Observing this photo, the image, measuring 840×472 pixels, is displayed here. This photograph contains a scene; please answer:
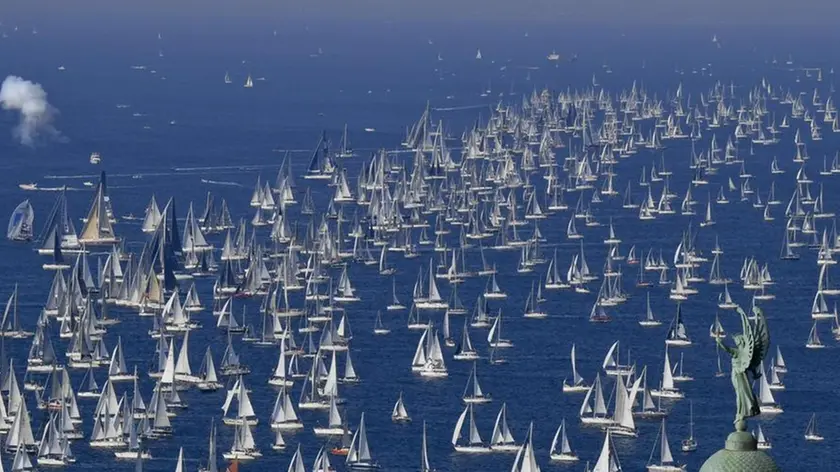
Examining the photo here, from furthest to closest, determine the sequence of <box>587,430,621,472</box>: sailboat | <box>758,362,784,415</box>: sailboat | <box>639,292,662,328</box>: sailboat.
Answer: <box>639,292,662,328</box>: sailboat → <box>758,362,784,415</box>: sailboat → <box>587,430,621,472</box>: sailboat

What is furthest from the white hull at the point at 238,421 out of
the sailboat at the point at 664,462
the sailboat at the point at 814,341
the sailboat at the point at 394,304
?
the sailboat at the point at 814,341

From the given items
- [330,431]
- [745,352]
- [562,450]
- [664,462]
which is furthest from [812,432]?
[745,352]

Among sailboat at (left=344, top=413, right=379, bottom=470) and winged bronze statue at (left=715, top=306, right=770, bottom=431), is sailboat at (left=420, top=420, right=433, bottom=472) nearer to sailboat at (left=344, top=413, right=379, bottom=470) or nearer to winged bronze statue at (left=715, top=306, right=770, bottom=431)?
sailboat at (left=344, top=413, right=379, bottom=470)

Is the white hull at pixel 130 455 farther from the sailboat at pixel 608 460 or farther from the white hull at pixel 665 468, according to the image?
the white hull at pixel 665 468

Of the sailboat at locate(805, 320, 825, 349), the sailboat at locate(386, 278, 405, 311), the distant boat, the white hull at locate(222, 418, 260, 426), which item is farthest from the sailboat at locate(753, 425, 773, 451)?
the distant boat

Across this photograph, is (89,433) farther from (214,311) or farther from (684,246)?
(684,246)

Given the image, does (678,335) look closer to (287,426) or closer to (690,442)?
(690,442)

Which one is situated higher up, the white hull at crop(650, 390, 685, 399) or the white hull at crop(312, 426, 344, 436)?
the white hull at crop(312, 426, 344, 436)

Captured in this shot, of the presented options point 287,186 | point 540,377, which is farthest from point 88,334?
point 287,186
